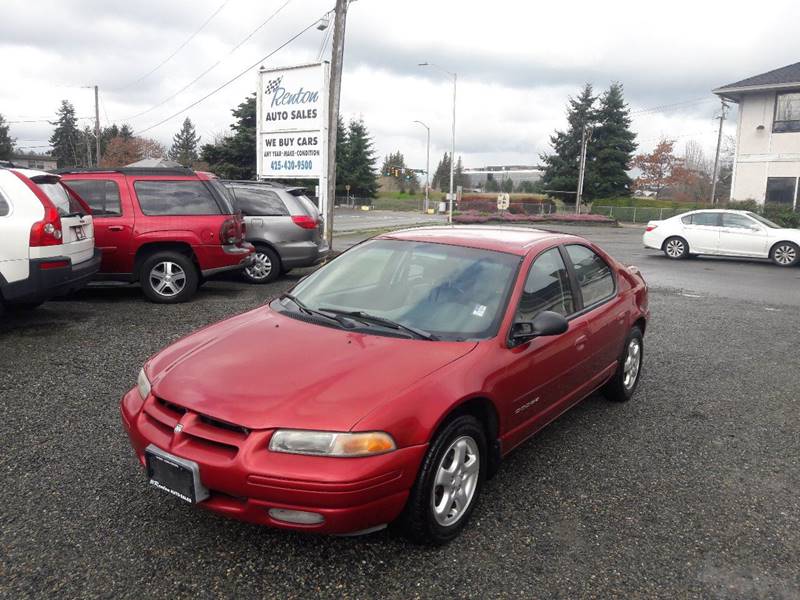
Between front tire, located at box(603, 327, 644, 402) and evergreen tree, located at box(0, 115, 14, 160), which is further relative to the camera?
evergreen tree, located at box(0, 115, 14, 160)

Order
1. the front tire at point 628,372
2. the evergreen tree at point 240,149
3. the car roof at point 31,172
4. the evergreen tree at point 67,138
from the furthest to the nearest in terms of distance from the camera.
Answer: the evergreen tree at point 67,138 → the evergreen tree at point 240,149 → the car roof at point 31,172 → the front tire at point 628,372

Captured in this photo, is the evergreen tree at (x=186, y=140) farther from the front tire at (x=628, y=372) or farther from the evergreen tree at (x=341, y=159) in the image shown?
the front tire at (x=628, y=372)

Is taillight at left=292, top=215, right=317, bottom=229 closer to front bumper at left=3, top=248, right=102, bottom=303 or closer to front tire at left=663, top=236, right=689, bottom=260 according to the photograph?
front bumper at left=3, top=248, right=102, bottom=303

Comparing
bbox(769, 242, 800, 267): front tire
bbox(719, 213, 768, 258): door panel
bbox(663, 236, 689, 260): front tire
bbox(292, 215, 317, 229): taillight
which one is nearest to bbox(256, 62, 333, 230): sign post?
bbox(292, 215, 317, 229): taillight

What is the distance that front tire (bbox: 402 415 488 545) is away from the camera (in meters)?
2.75

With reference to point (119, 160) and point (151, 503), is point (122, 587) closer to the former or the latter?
point (151, 503)

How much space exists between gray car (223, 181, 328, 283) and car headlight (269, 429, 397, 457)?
8.04 m

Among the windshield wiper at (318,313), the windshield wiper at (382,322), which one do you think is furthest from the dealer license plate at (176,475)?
the windshield wiper at (382,322)

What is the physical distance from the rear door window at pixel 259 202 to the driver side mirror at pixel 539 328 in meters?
7.63

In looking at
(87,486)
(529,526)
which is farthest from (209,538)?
(529,526)

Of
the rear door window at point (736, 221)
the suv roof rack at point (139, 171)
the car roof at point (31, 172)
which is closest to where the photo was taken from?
the car roof at point (31, 172)

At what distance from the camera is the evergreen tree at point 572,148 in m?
52.3

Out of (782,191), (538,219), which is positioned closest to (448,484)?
(782,191)

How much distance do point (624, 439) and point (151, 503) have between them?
302 centimetres
